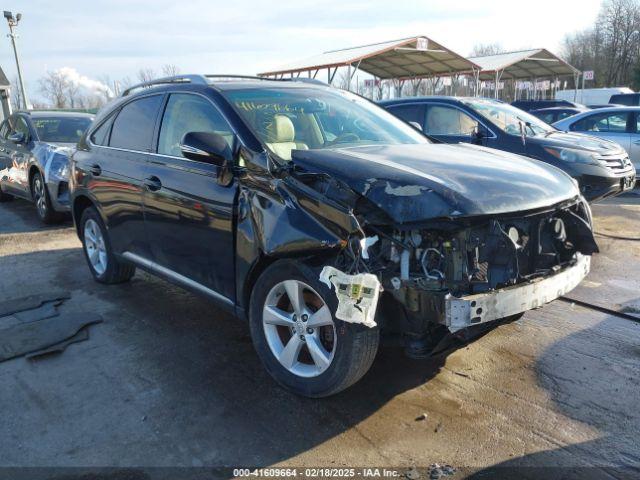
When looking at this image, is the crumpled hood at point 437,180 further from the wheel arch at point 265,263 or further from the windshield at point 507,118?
the windshield at point 507,118

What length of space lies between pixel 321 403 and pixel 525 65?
33.8 m

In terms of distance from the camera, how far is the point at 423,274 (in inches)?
109

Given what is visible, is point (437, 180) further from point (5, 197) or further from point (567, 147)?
point (5, 197)

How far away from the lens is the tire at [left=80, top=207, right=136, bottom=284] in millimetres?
5180

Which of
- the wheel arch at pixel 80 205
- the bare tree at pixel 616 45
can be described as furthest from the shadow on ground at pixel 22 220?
the bare tree at pixel 616 45

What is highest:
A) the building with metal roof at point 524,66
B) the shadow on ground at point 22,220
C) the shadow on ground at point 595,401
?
the building with metal roof at point 524,66

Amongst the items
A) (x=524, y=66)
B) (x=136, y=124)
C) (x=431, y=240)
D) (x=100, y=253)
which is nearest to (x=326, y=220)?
(x=431, y=240)

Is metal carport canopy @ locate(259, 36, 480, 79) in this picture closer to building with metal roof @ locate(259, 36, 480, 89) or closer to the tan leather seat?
building with metal roof @ locate(259, 36, 480, 89)

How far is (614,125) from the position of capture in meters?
11.0

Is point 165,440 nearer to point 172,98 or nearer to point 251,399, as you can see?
point 251,399

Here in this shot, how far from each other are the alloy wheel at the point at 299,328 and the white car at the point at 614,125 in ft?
31.4

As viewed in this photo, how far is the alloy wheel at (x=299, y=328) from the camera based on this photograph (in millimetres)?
3051

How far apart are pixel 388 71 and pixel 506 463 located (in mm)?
28651

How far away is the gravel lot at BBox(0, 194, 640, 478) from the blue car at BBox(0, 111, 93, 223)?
13.9 feet
